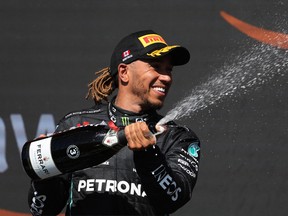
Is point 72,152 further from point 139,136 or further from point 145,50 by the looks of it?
point 145,50

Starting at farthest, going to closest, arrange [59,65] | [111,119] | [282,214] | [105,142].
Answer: [59,65]
[282,214]
[111,119]
[105,142]

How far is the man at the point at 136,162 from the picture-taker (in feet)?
6.75

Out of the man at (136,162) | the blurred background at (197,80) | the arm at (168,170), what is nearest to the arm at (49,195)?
the man at (136,162)

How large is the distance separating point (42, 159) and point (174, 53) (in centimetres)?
54

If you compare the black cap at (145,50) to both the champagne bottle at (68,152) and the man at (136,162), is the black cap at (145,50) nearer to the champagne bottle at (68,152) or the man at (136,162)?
the man at (136,162)

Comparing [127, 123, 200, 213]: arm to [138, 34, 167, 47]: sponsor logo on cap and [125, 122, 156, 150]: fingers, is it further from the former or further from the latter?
[138, 34, 167, 47]: sponsor logo on cap

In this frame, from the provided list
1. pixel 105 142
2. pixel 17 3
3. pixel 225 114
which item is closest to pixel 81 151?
pixel 105 142

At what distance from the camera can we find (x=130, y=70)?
92.2 inches

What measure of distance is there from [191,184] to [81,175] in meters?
0.34

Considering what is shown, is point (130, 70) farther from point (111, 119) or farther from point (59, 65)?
point (59, 65)

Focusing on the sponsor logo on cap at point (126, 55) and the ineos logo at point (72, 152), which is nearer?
the ineos logo at point (72, 152)

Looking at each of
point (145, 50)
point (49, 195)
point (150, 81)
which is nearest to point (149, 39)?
point (145, 50)

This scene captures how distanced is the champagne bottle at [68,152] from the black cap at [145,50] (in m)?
0.31

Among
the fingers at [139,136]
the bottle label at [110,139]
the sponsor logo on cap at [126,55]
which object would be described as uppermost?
the sponsor logo on cap at [126,55]
